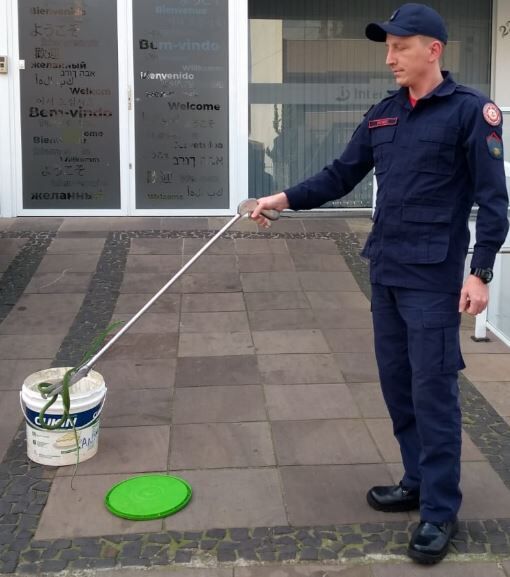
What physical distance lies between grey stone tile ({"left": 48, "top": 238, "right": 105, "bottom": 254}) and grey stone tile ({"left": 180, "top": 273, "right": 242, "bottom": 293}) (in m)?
1.22

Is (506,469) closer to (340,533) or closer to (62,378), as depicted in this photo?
(340,533)

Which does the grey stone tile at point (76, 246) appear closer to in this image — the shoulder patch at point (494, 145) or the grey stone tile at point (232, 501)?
the grey stone tile at point (232, 501)

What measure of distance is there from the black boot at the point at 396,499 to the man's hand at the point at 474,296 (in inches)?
37.2

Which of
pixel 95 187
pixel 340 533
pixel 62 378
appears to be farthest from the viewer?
pixel 95 187

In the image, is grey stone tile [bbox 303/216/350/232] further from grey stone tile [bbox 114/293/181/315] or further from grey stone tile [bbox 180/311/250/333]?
grey stone tile [bbox 180/311/250/333]

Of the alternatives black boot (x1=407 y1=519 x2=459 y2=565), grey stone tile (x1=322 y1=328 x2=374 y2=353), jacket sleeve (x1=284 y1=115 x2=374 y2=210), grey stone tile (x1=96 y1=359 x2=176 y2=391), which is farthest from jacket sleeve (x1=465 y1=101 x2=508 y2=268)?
grey stone tile (x1=322 y1=328 x2=374 y2=353)

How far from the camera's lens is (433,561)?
11.0 ft

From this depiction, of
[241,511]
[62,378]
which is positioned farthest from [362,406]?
[62,378]

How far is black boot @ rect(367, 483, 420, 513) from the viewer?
12.2ft

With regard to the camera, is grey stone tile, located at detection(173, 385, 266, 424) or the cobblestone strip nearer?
grey stone tile, located at detection(173, 385, 266, 424)

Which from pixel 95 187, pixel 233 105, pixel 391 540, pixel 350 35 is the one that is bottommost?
pixel 391 540

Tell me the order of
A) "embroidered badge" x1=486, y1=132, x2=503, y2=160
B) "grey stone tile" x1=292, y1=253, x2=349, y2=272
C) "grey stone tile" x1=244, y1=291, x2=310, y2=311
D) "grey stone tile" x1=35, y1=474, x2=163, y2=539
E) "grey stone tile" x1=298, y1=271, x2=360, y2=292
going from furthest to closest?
"grey stone tile" x1=292, y1=253, x2=349, y2=272 < "grey stone tile" x1=298, y1=271, x2=360, y2=292 < "grey stone tile" x1=244, y1=291, x2=310, y2=311 < "grey stone tile" x1=35, y1=474, x2=163, y2=539 < "embroidered badge" x1=486, y1=132, x2=503, y2=160

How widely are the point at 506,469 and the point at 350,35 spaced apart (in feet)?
22.7

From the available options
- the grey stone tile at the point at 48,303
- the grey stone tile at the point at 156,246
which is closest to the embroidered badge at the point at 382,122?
the grey stone tile at the point at 48,303
